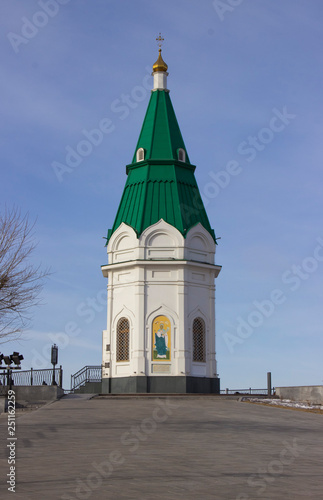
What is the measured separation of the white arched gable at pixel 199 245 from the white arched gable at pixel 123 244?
2706mm

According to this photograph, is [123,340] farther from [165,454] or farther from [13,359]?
[165,454]

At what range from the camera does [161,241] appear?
1303 inches

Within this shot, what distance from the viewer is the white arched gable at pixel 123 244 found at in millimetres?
33281


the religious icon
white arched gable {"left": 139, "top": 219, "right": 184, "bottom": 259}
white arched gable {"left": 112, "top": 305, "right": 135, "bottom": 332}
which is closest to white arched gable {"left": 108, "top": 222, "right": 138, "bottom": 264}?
white arched gable {"left": 139, "top": 219, "right": 184, "bottom": 259}

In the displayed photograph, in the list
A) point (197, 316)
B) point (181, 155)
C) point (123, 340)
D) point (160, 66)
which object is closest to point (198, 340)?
point (197, 316)

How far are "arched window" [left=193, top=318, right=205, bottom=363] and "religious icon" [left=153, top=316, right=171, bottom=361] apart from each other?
1527 millimetres

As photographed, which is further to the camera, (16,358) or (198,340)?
(198,340)

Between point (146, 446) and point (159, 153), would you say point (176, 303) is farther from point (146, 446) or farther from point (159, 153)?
point (146, 446)

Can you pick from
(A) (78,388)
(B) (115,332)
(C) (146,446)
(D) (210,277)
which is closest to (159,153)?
(D) (210,277)

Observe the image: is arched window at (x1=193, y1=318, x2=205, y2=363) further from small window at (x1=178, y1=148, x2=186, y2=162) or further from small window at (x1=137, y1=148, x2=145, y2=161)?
small window at (x1=137, y1=148, x2=145, y2=161)

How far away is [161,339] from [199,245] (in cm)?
529

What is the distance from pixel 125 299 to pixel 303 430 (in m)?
16.8

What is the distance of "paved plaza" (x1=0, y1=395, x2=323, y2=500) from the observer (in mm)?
9023

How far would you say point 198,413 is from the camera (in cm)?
2088
